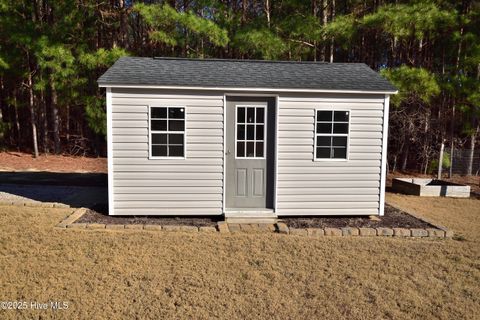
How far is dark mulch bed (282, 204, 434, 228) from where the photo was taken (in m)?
7.14

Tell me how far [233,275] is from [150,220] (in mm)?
2989

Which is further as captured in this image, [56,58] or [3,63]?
[3,63]

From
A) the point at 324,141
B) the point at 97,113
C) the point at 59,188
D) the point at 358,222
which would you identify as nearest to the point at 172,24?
the point at 97,113

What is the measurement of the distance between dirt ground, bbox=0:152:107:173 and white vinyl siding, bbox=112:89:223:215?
269 inches

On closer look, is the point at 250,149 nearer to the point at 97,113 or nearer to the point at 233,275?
the point at 233,275

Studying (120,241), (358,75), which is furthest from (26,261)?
(358,75)

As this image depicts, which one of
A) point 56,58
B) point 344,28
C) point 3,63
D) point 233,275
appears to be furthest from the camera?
point 3,63

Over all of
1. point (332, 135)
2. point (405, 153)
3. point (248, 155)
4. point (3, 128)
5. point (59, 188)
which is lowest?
point (59, 188)

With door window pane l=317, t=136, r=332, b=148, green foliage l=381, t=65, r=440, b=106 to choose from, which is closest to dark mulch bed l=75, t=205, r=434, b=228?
door window pane l=317, t=136, r=332, b=148

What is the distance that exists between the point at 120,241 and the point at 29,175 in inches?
307

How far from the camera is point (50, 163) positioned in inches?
575

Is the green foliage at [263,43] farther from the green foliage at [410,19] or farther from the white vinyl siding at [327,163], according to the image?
the white vinyl siding at [327,163]

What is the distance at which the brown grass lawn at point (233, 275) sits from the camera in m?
3.91

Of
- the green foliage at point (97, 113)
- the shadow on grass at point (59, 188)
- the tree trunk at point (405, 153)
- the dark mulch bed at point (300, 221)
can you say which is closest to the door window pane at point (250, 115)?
the dark mulch bed at point (300, 221)
